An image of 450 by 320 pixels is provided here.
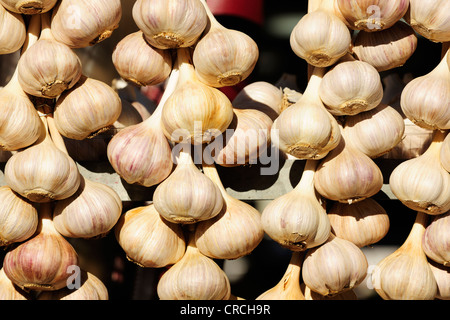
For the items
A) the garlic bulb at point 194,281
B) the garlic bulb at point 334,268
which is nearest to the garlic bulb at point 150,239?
the garlic bulb at point 194,281

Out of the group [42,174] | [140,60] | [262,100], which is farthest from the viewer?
[262,100]

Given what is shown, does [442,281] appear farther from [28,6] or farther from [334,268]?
[28,6]

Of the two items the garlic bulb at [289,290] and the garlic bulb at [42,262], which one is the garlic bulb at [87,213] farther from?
the garlic bulb at [289,290]

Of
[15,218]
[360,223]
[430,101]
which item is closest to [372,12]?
[430,101]

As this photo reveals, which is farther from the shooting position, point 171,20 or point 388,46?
point 388,46

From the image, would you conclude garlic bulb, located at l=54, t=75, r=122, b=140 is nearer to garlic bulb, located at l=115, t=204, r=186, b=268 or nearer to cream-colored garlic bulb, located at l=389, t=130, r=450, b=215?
garlic bulb, located at l=115, t=204, r=186, b=268

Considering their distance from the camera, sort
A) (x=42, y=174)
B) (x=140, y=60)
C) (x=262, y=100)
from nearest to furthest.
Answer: (x=42, y=174), (x=140, y=60), (x=262, y=100)

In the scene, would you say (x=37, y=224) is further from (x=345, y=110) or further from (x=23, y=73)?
(x=345, y=110)
